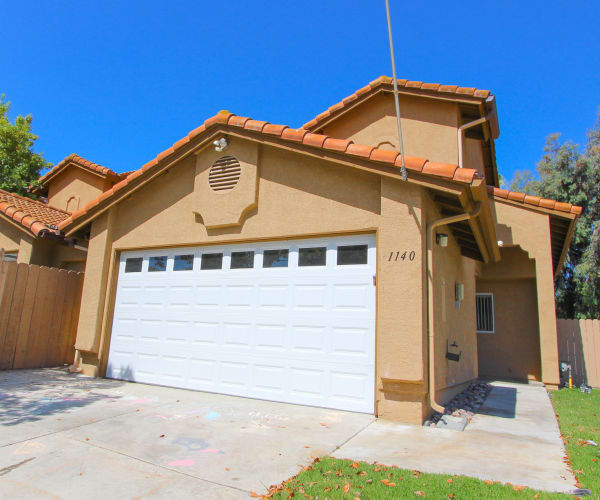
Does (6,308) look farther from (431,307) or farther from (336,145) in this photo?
(431,307)

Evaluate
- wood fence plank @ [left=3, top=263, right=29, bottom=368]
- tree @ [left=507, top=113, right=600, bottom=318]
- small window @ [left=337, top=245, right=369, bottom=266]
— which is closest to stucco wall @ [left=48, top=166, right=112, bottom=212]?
wood fence plank @ [left=3, top=263, right=29, bottom=368]

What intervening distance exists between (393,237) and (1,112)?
24109mm

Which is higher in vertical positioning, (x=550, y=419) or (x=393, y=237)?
(x=393, y=237)

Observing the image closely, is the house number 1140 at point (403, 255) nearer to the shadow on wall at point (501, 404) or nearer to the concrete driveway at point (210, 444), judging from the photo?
the concrete driveway at point (210, 444)

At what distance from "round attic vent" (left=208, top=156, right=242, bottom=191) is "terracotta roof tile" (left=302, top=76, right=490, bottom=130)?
5025 millimetres

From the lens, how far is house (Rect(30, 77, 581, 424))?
246 inches

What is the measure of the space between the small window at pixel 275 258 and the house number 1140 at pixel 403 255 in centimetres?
197

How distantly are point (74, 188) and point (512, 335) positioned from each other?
15876 millimetres

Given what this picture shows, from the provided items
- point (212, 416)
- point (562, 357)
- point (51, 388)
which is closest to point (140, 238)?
point (51, 388)

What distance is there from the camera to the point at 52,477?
368cm

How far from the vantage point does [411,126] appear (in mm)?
11258

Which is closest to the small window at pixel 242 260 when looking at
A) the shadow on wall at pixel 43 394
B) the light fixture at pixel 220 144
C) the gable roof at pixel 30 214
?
the light fixture at pixel 220 144

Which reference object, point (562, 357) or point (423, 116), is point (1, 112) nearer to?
point (423, 116)

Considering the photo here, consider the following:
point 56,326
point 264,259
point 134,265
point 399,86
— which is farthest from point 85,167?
point 399,86
